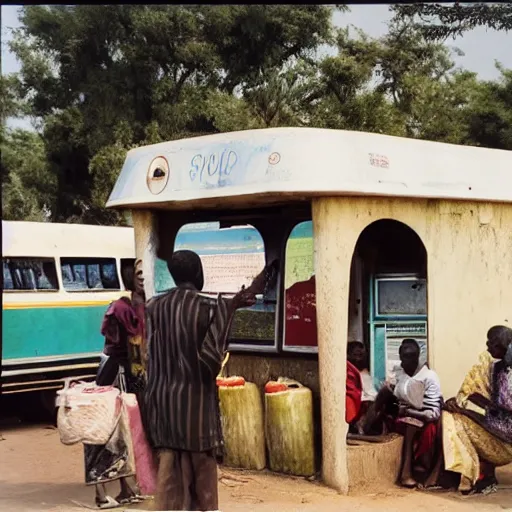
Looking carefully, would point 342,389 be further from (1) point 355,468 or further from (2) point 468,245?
(2) point 468,245

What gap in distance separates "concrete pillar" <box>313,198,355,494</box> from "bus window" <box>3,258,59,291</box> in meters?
4.05

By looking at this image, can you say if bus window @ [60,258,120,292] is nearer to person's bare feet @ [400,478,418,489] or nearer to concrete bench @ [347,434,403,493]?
concrete bench @ [347,434,403,493]

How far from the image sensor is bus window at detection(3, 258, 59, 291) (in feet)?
29.2

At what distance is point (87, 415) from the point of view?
5496mm

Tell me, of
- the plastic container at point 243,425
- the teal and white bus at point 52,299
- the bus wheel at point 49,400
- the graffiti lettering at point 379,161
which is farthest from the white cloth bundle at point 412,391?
the bus wheel at point 49,400

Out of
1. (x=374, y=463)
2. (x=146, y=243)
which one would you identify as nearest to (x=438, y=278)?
(x=374, y=463)

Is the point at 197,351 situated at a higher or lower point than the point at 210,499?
higher

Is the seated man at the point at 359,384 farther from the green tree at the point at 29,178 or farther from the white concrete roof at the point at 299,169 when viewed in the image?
the green tree at the point at 29,178

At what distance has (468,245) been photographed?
6.71 meters

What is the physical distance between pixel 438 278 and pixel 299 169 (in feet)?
5.04

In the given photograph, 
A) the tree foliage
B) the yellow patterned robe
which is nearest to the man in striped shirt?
the yellow patterned robe

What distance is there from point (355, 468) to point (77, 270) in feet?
15.1

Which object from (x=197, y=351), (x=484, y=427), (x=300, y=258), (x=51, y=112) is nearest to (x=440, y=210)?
(x=300, y=258)

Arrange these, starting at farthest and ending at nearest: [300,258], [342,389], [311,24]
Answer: [311,24] → [300,258] → [342,389]
